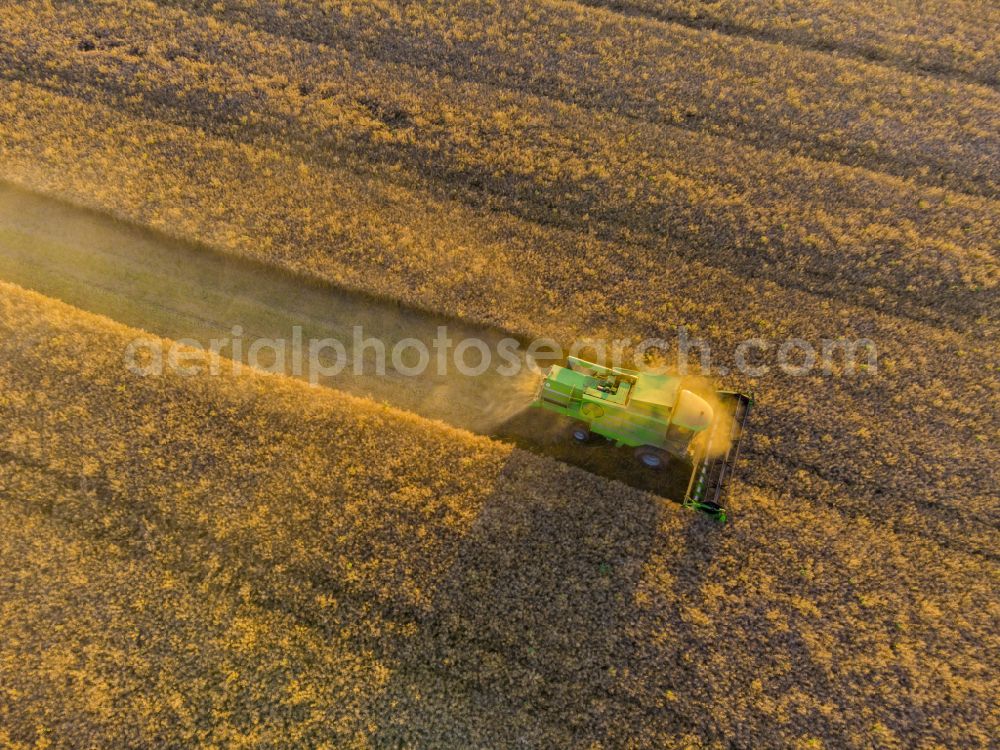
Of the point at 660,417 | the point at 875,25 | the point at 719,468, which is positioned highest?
the point at 875,25

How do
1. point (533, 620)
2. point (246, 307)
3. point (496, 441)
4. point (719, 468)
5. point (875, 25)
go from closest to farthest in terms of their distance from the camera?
point (533, 620) → point (719, 468) → point (496, 441) → point (246, 307) → point (875, 25)

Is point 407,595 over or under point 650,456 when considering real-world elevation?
under

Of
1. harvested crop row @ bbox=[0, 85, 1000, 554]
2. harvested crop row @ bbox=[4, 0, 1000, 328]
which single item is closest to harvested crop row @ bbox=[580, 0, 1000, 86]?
harvested crop row @ bbox=[4, 0, 1000, 328]

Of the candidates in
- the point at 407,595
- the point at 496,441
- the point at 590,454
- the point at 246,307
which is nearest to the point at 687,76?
the point at 590,454

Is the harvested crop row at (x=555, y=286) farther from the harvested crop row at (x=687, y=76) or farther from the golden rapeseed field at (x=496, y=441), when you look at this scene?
the harvested crop row at (x=687, y=76)

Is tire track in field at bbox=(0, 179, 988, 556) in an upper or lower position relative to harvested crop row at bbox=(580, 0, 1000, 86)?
lower

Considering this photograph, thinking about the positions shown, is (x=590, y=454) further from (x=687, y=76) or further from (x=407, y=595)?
(x=687, y=76)

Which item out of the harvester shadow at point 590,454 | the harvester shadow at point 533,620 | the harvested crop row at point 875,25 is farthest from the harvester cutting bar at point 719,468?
the harvested crop row at point 875,25

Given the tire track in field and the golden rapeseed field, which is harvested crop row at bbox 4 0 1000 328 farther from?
the tire track in field
